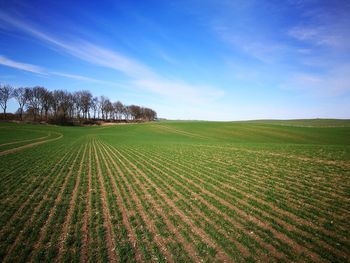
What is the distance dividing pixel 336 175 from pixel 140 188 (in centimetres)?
1466

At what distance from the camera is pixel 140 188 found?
40.9 ft

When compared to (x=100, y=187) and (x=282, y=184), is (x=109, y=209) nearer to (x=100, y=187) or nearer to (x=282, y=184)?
(x=100, y=187)

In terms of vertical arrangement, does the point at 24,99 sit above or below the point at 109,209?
above

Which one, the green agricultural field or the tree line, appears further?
the tree line

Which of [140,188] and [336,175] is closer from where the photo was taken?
[140,188]

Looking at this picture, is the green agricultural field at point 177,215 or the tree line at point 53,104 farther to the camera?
the tree line at point 53,104

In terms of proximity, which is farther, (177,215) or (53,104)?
(53,104)

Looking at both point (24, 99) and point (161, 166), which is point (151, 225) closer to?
point (161, 166)

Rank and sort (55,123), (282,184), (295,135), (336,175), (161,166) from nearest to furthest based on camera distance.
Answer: (282,184)
(336,175)
(161,166)
(295,135)
(55,123)

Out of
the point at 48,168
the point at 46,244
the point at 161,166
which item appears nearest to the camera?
the point at 46,244

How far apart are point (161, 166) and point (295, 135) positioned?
54697 millimetres

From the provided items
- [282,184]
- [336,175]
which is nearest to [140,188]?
[282,184]

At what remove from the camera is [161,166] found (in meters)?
18.6

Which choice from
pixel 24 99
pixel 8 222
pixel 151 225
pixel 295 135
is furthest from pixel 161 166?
pixel 24 99
